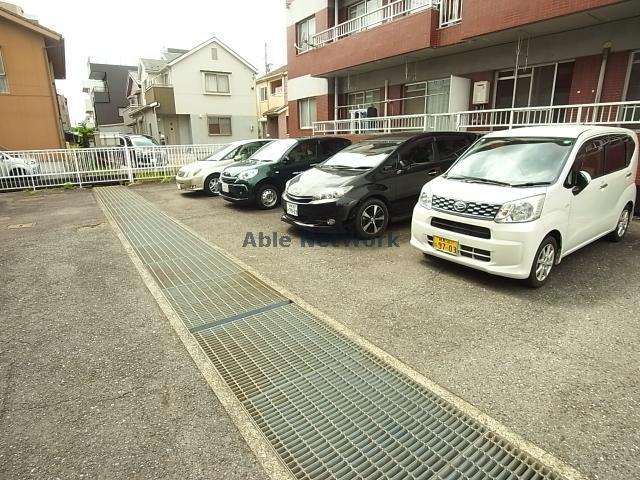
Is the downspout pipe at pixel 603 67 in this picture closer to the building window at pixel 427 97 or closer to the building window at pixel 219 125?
the building window at pixel 427 97

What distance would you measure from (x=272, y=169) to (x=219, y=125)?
22.4 m

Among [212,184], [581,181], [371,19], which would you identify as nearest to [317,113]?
[371,19]

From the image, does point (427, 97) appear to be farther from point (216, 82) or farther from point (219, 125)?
point (216, 82)

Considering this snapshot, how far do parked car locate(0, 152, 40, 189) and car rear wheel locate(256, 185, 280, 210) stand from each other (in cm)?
857

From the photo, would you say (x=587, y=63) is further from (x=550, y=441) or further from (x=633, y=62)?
(x=550, y=441)

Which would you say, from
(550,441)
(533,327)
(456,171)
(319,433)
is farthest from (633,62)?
(319,433)

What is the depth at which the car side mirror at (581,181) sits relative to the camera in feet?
14.0

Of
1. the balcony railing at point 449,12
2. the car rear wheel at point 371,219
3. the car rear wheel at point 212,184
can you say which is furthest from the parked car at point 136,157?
the car rear wheel at point 371,219

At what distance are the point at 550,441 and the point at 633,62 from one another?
977 centimetres

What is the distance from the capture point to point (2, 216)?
28.0 ft

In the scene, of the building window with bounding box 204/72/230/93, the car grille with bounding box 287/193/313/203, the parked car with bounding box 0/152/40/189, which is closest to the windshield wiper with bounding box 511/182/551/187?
the car grille with bounding box 287/193/313/203

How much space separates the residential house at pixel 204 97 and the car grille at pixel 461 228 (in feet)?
84.8

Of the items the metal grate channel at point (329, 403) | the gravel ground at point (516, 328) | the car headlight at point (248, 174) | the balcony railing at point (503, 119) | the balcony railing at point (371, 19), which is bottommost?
the metal grate channel at point (329, 403)

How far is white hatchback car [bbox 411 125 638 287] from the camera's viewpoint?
13.0ft
